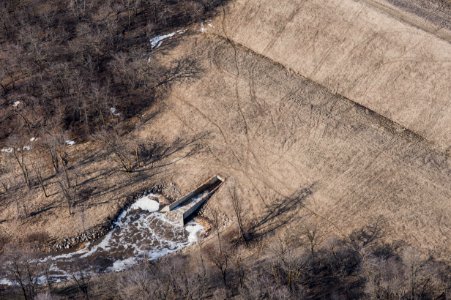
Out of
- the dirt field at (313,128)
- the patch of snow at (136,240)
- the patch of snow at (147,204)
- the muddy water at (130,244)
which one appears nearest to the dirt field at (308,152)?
the dirt field at (313,128)

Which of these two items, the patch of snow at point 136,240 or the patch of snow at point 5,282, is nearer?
the patch of snow at point 5,282

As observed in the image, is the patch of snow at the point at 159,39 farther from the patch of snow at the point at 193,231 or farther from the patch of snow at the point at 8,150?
the patch of snow at the point at 193,231

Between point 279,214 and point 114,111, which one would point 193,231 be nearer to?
point 279,214

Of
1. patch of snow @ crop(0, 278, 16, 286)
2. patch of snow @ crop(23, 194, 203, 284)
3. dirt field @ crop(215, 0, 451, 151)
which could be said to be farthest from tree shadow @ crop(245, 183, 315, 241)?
patch of snow @ crop(0, 278, 16, 286)

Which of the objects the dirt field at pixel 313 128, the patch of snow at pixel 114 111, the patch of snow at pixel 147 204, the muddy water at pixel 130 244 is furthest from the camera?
the patch of snow at pixel 114 111

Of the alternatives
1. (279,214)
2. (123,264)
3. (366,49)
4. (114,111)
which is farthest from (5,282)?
(366,49)

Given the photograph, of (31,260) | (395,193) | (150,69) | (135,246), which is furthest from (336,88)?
(31,260)

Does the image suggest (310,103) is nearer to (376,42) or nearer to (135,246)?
(376,42)

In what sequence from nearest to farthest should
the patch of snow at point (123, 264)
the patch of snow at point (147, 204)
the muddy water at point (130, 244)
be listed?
the patch of snow at point (123, 264)
the muddy water at point (130, 244)
the patch of snow at point (147, 204)
